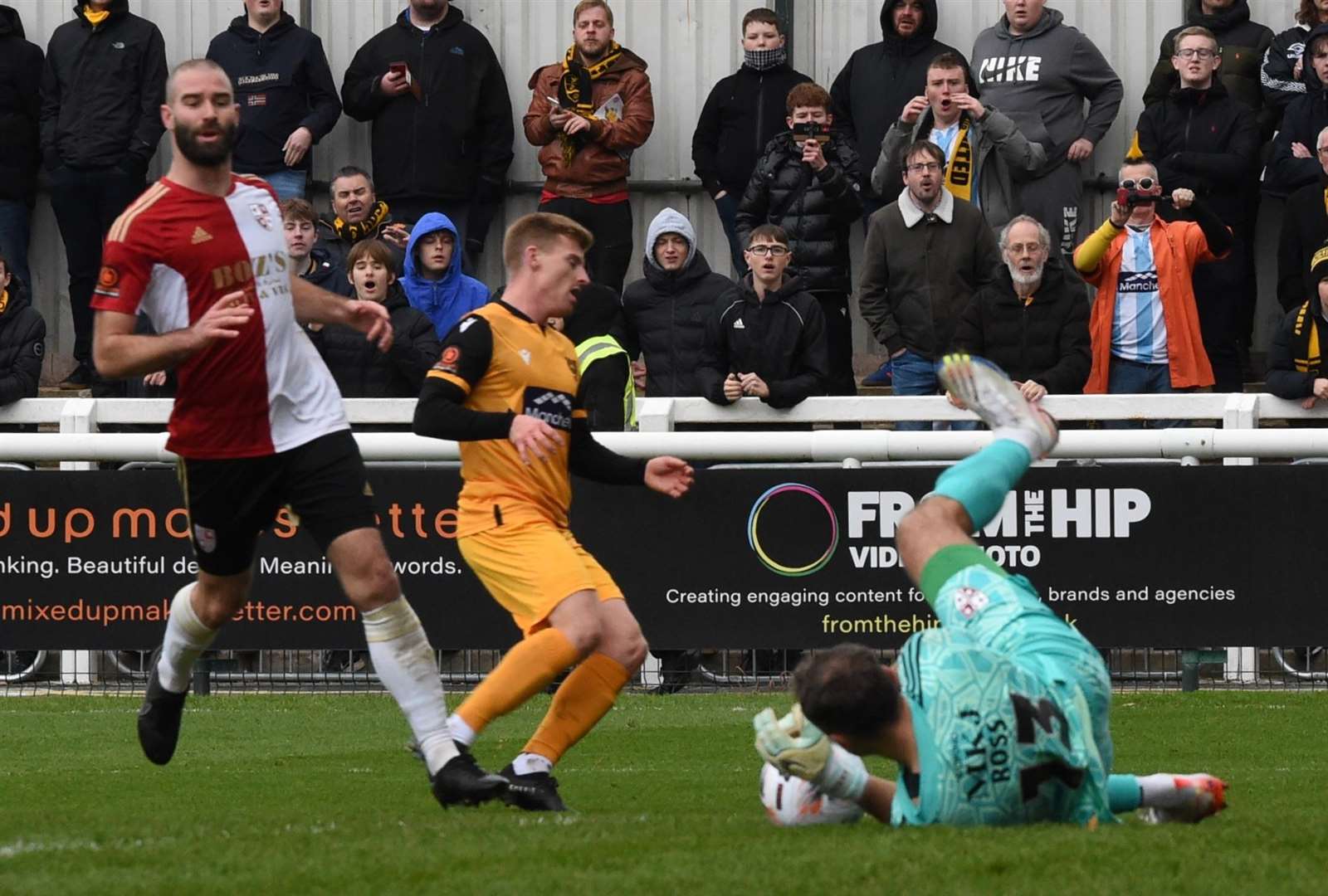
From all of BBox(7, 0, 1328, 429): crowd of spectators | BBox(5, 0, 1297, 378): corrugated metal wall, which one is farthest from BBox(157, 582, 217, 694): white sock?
BBox(5, 0, 1297, 378): corrugated metal wall

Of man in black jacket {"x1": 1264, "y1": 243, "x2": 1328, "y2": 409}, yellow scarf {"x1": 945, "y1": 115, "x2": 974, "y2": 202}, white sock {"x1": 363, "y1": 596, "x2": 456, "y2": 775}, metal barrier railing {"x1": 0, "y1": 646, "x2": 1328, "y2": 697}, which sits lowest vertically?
metal barrier railing {"x1": 0, "y1": 646, "x2": 1328, "y2": 697}

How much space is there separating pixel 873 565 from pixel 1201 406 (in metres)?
2.23

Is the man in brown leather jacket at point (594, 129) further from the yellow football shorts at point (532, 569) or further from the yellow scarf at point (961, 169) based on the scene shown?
the yellow football shorts at point (532, 569)

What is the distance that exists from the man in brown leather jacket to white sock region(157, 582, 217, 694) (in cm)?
739

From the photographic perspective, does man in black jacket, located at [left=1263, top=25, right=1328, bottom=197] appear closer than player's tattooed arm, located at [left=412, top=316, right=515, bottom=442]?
No

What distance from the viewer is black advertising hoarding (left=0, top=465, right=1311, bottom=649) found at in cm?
1215

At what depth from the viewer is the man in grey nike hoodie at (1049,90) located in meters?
14.8

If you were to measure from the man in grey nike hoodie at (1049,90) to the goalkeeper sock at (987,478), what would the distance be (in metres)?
8.14

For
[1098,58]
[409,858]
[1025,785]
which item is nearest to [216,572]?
[409,858]

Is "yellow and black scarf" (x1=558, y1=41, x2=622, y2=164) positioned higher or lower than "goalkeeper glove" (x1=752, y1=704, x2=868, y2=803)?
higher

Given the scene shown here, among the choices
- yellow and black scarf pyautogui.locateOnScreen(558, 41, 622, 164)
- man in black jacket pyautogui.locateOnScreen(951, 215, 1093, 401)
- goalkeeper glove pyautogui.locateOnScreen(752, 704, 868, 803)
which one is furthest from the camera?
yellow and black scarf pyautogui.locateOnScreen(558, 41, 622, 164)

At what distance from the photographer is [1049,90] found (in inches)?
586

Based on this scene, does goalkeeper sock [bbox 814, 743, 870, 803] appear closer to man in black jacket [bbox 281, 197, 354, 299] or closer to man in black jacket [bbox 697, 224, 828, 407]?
man in black jacket [bbox 697, 224, 828, 407]

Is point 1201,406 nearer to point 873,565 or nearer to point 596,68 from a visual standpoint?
point 873,565
